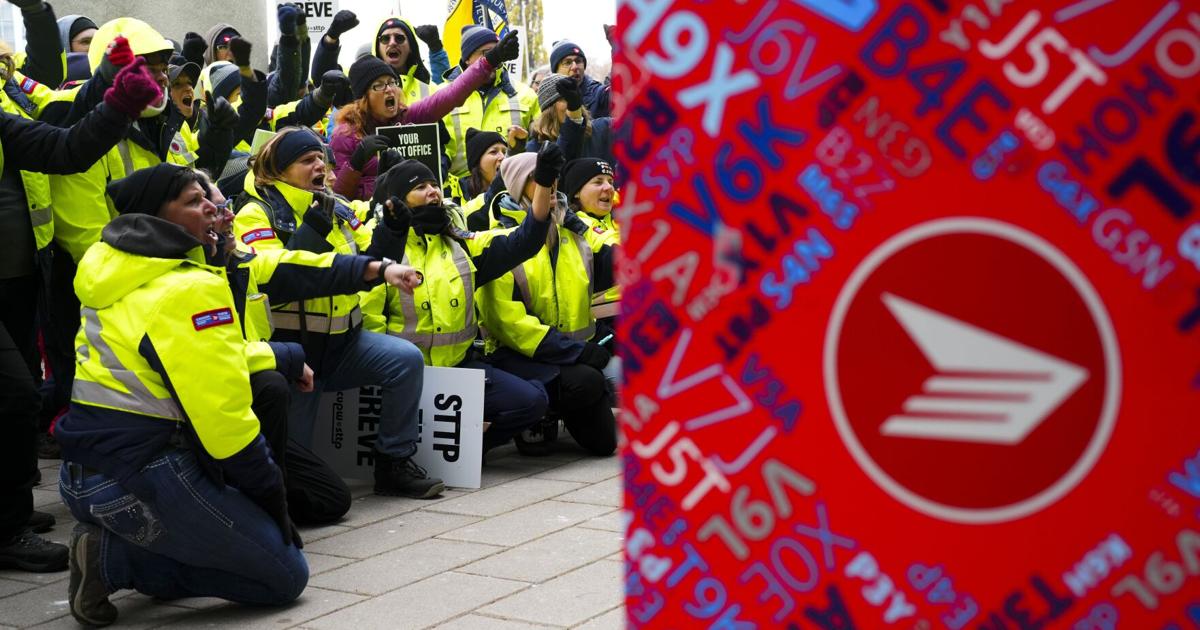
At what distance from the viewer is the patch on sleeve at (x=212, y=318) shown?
4.12 metres

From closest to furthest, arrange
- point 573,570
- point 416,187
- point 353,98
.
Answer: point 573,570 < point 416,187 < point 353,98

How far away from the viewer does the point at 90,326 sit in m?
4.23

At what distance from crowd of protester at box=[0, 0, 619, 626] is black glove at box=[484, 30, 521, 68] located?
3.8 inches

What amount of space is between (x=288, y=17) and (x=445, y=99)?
1085 mm

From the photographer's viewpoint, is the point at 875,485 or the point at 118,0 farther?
the point at 118,0

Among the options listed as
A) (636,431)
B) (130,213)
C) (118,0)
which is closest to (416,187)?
(130,213)

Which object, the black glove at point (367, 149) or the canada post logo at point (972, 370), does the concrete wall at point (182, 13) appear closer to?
the black glove at point (367, 149)

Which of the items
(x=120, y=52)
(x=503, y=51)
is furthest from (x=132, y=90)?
(x=503, y=51)

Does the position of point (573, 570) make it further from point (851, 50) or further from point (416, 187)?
point (851, 50)

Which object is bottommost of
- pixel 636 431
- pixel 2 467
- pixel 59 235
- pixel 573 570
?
pixel 573 570

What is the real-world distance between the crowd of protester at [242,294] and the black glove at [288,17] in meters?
0.02

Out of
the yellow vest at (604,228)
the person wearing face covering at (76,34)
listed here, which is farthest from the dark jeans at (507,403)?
the person wearing face covering at (76,34)

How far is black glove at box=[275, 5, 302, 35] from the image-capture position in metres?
8.57

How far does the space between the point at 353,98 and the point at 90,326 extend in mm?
4454
